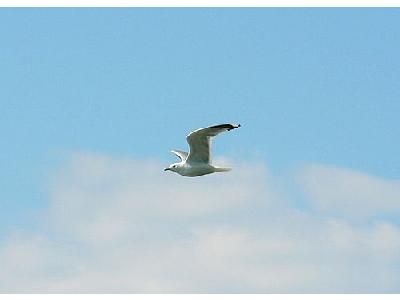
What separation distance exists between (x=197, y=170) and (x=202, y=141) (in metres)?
1.38

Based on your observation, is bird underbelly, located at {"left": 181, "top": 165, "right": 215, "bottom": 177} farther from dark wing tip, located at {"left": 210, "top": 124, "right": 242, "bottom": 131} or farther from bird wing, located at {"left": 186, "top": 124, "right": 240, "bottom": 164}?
dark wing tip, located at {"left": 210, "top": 124, "right": 242, "bottom": 131}

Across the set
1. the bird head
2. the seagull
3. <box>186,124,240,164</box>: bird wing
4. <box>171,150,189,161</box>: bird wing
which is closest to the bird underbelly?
the seagull

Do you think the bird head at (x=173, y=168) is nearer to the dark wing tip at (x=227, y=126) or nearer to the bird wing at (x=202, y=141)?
the bird wing at (x=202, y=141)

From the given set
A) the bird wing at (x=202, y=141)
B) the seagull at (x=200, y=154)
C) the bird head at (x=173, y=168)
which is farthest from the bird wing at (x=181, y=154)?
the bird wing at (x=202, y=141)

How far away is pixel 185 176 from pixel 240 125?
4.13m

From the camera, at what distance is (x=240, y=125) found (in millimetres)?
30203

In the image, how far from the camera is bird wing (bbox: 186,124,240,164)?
31.1 meters

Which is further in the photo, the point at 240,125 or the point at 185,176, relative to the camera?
the point at 185,176

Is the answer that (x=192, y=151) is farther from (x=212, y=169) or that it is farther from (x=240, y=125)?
(x=240, y=125)

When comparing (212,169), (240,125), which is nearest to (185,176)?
(212,169)

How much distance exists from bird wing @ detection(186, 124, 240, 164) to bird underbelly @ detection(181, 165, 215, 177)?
15cm

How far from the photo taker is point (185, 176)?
111 feet

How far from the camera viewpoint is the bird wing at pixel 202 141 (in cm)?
3111

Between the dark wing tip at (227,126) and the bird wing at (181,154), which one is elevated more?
the bird wing at (181,154)
